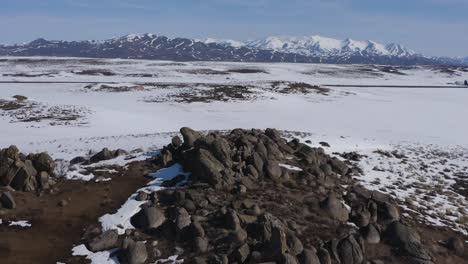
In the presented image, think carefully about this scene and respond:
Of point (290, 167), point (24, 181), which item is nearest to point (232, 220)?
point (290, 167)

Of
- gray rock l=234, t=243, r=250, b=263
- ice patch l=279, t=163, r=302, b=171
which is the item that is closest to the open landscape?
gray rock l=234, t=243, r=250, b=263

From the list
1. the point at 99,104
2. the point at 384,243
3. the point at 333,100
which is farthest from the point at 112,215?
the point at 333,100

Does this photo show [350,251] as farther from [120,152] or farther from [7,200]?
[120,152]

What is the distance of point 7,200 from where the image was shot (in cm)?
1750

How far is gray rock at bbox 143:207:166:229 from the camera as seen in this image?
15.8 meters

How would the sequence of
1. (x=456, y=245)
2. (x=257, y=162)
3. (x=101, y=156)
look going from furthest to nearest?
(x=101, y=156) → (x=257, y=162) → (x=456, y=245)

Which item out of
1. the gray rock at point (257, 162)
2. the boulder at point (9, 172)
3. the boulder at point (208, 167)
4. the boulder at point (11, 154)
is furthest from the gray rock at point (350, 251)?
the boulder at point (11, 154)

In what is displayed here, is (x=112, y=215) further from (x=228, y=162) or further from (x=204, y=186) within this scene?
(x=228, y=162)

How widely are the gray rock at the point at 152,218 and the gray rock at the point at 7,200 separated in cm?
542

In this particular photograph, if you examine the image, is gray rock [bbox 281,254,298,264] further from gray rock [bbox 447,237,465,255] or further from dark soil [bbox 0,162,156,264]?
dark soil [bbox 0,162,156,264]

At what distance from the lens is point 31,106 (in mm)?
43094

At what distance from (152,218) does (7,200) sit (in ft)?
20.0

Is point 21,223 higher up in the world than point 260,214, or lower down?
lower down

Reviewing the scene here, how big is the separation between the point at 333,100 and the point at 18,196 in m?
47.3
